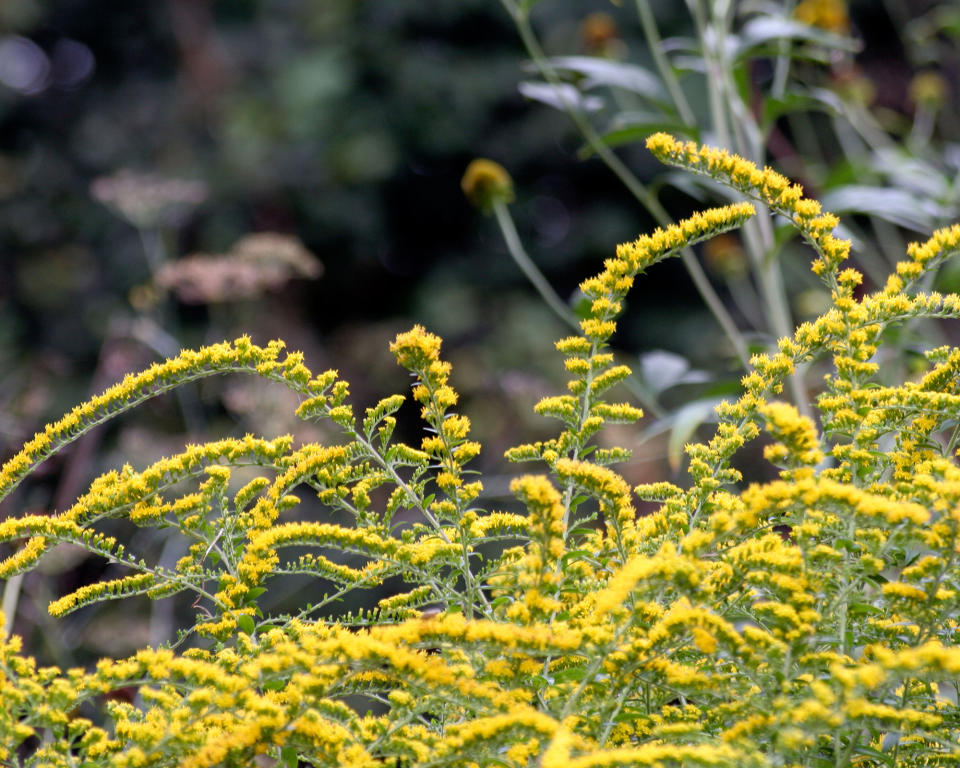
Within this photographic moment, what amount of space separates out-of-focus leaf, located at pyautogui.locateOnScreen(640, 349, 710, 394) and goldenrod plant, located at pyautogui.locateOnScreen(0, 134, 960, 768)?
1.08 m

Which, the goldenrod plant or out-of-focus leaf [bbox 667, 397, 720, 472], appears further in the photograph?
out-of-focus leaf [bbox 667, 397, 720, 472]

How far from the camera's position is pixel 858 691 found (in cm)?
102

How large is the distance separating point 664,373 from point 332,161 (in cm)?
738

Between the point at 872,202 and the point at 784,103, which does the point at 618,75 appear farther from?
the point at 872,202

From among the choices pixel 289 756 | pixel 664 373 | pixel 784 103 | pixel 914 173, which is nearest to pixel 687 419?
pixel 664 373

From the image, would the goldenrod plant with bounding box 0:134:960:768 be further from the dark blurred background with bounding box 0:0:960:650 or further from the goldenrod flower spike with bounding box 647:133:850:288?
the dark blurred background with bounding box 0:0:960:650

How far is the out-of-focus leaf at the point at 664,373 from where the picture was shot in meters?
2.65

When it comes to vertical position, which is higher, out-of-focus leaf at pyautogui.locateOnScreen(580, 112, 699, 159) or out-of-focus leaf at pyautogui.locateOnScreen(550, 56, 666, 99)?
out-of-focus leaf at pyautogui.locateOnScreen(550, 56, 666, 99)

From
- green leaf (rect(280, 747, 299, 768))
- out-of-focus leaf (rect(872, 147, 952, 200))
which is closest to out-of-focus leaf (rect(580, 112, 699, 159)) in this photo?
out-of-focus leaf (rect(872, 147, 952, 200))

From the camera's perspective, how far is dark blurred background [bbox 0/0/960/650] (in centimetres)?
894

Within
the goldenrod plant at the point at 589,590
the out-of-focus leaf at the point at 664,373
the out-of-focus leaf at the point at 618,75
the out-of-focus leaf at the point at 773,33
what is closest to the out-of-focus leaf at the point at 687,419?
the out-of-focus leaf at the point at 664,373

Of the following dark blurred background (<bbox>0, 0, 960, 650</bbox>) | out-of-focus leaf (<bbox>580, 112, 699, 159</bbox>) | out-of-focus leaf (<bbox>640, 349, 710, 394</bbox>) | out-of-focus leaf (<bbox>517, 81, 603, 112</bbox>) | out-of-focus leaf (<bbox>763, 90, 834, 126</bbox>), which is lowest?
out-of-focus leaf (<bbox>640, 349, 710, 394</bbox>)

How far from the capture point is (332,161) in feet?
31.1

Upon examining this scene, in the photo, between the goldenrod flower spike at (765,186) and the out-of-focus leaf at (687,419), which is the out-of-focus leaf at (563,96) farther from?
the goldenrod flower spike at (765,186)
